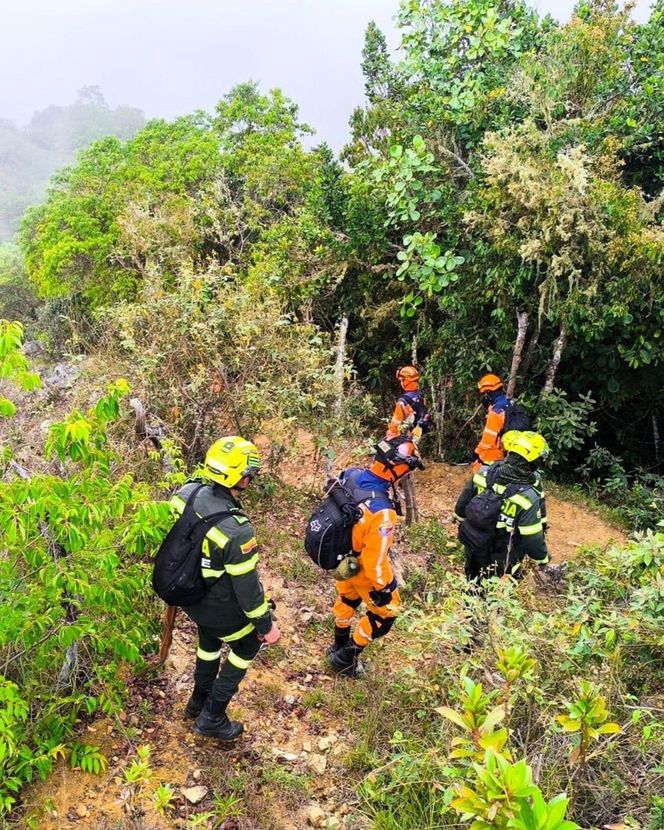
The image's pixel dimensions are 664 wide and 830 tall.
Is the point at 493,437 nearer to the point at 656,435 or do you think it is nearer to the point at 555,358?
the point at 555,358

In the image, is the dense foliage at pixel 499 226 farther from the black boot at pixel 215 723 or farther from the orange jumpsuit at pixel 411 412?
the black boot at pixel 215 723

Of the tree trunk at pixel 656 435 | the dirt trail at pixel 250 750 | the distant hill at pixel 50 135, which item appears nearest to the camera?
the dirt trail at pixel 250 750

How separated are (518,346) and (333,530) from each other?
5445 millimetres

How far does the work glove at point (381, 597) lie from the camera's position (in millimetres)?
4168

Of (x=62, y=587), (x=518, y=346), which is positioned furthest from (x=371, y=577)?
(x=518, y=346)

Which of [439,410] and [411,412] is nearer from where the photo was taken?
[411,412]

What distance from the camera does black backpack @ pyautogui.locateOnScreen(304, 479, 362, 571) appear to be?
399 cm

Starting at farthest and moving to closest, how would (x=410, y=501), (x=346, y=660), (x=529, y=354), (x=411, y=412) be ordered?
(x=529, y=354)
(x=410, y=501)
(x=411, y=412)
(x=346, y=660)

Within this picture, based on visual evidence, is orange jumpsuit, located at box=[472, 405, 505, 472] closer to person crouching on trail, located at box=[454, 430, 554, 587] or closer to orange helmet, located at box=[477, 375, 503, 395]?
orange helmet, located at box=[477, 375, 503, 395]

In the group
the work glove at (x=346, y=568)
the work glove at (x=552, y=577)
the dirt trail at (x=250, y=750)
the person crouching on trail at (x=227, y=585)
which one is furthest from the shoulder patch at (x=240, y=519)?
the work glove at (x=552, y=577)

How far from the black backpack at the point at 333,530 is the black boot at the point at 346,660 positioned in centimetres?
97

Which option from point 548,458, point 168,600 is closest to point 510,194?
point 548,458

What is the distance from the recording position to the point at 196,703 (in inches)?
152

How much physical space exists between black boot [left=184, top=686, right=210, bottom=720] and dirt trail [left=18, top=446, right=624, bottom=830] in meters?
Answer: 0.09
